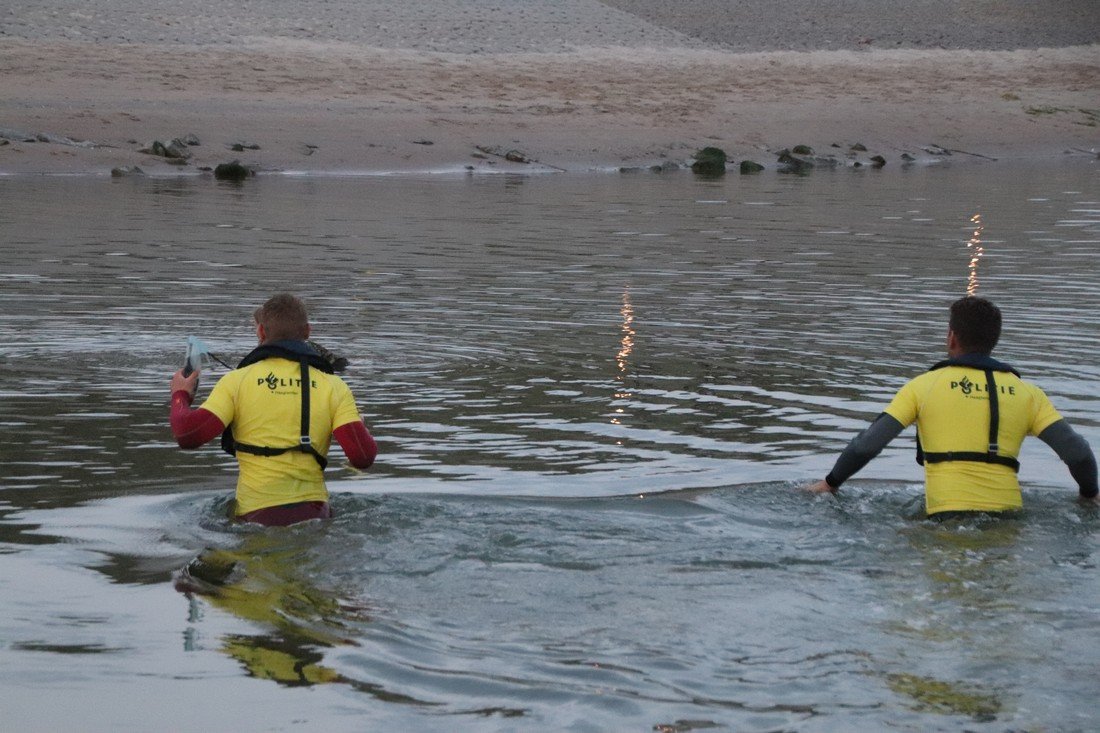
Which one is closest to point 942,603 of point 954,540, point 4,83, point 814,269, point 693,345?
point 954,540

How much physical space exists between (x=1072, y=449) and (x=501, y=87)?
34295mm

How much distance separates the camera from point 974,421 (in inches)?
317

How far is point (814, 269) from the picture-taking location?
19984mm

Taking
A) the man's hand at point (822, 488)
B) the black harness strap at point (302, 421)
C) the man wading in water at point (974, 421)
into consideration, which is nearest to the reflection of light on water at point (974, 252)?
the man's hand at point (822, 488)

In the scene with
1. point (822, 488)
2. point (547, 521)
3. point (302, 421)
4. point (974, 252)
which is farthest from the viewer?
point (974, 252)

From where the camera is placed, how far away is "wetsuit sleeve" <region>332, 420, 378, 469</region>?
25.2 feet

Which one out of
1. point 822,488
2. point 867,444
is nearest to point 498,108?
point 822,488

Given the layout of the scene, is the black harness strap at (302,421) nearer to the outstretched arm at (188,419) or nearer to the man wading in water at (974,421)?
the outstretched arm at (188,419)

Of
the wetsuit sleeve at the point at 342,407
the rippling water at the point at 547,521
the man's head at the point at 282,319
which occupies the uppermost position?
the man's head at the point at 282,319

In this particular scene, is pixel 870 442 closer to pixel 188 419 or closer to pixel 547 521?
pixel 547 521

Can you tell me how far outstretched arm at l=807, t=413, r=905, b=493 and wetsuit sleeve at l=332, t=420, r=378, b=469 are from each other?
2.36 meters

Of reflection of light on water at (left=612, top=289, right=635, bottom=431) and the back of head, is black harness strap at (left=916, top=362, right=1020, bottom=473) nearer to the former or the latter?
the back of head

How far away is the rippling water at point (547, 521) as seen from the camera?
5.95 m

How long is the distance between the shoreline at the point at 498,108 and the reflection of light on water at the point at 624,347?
18.4 metres
